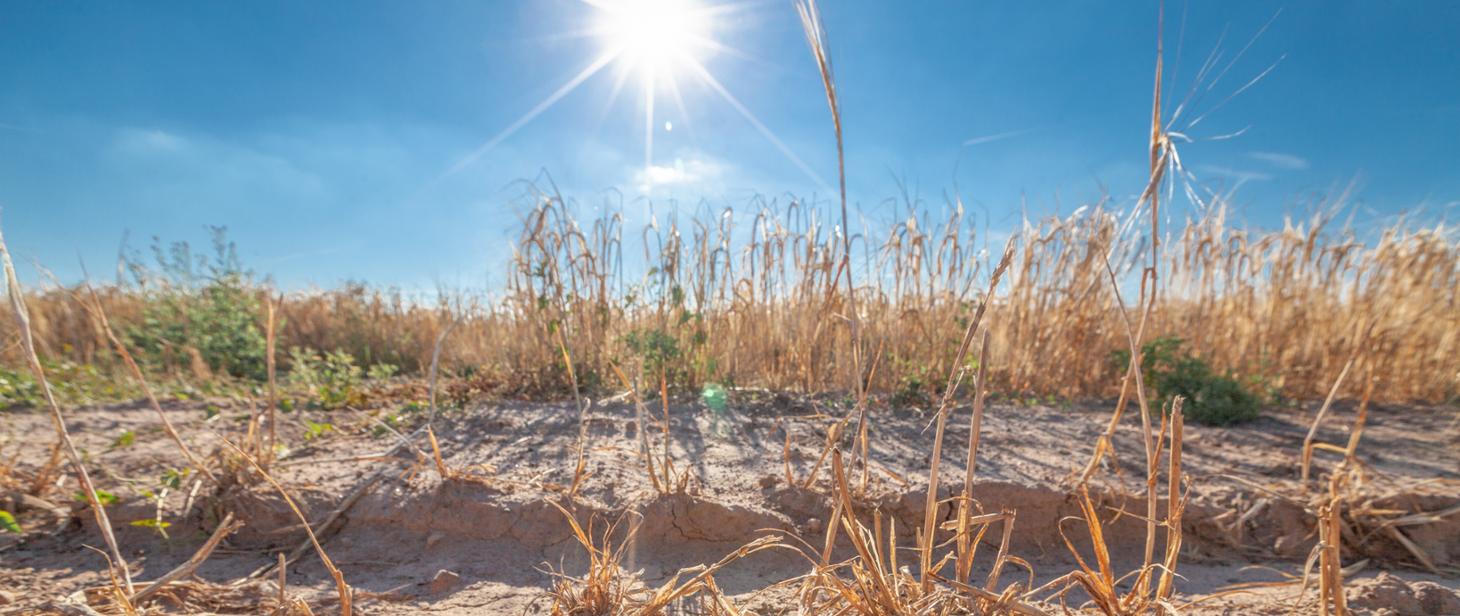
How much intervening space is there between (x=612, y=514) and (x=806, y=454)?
0.87 metres

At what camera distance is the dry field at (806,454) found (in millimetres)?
1544

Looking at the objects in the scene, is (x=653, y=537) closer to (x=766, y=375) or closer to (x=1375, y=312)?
(x=766, y=375)

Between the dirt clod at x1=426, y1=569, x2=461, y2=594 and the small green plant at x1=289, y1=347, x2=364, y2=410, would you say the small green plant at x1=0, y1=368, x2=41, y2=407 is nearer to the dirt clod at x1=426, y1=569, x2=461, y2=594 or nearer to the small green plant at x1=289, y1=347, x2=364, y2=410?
the small green plant at x1=289, y1=347, x2=364, y2=410

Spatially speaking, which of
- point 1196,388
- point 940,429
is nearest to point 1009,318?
point 1196,388

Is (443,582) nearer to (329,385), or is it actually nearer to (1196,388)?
(329,385)

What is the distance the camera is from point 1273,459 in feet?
9.96

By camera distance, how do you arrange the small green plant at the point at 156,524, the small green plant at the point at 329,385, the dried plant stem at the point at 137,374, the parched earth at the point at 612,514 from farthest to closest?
1. the small green plant at the point at 329,385
2. the small green plant at the point at 156,524
3. the parched earth at the point at 612,514
4. the dried plant stem at the point at 137,374

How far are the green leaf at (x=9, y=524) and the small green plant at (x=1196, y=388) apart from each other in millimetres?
4771

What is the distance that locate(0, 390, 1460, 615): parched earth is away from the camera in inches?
76.1

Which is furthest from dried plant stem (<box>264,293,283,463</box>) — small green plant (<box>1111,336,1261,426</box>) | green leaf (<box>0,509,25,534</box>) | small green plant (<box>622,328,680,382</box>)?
small green plant (<box>1111,336,1261,426</box>)

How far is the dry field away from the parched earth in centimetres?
1

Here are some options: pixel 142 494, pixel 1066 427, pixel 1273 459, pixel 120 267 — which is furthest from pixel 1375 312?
pixel 120 267

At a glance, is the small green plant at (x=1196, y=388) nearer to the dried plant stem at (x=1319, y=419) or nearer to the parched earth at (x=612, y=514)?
the parched earth at (x=612, y=514)

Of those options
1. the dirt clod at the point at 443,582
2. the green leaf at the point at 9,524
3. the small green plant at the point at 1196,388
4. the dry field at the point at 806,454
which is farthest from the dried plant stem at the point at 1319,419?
the green leaf at the point at 9,524
